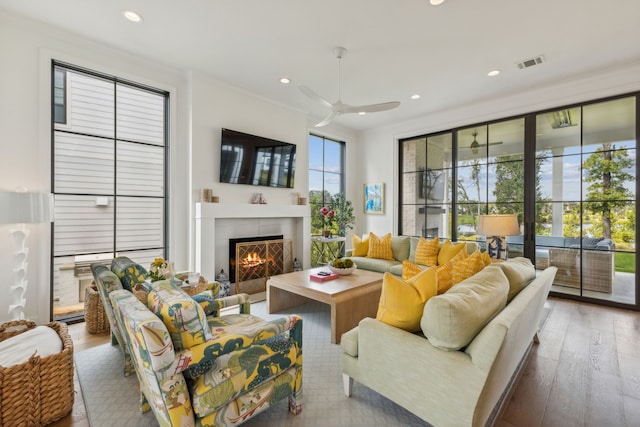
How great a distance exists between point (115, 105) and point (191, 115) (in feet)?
2.73

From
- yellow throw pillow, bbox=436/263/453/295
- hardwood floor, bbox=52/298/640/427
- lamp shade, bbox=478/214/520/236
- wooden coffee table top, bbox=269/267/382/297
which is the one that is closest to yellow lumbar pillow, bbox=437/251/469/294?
yellow throw pillow, bbox=436/263/453/295

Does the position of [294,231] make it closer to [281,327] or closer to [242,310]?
[242,310]

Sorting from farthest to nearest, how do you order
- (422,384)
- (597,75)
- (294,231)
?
(294,231), (597,75), (422,384)

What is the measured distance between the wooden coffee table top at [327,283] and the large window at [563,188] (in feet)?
8.52

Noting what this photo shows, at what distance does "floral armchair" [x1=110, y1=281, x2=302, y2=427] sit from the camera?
1.36 m

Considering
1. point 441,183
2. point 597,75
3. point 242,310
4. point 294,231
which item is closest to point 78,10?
point 242,310

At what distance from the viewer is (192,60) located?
3.61 metres

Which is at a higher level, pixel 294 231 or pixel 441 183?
pixel 441 183

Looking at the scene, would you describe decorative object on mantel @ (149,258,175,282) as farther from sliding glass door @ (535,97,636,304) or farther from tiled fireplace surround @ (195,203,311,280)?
sliding glass door @ (535,97,636,304)

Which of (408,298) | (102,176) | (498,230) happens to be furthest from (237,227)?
(498,230)

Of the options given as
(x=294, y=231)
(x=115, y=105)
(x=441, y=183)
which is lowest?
(x=294, y=231)

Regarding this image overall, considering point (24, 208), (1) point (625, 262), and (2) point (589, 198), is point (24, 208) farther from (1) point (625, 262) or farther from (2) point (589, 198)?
(1) point (625, 262)

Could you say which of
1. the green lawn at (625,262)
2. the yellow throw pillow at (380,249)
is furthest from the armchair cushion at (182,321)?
the green lawn at (625,262)

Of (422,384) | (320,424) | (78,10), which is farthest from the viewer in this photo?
(78,10)
